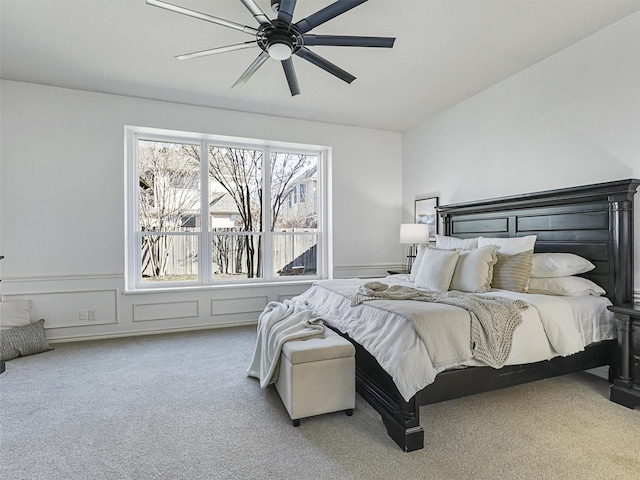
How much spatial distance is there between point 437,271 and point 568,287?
97cm

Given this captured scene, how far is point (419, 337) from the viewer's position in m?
1.97

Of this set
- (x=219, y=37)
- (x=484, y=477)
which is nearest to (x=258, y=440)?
(x=484, y=477)

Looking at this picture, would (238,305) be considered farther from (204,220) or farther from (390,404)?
(390,404)

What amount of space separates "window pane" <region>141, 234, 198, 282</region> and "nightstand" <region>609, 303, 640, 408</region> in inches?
175

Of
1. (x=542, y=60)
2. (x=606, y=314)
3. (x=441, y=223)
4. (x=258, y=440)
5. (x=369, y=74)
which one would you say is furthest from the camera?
(x=441, y=223)

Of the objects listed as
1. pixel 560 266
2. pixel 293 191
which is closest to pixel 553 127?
pixel 560 266

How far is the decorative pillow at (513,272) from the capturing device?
2.80m

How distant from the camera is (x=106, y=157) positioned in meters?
4.14

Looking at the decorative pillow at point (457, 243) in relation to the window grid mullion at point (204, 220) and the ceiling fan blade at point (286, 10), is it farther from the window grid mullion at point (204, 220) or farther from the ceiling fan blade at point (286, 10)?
the window grid mullion at point (204, 220)

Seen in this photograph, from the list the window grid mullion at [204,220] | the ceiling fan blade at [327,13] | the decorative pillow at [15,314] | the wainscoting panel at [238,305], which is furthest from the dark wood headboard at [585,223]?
the decorative pillow at [15,314]

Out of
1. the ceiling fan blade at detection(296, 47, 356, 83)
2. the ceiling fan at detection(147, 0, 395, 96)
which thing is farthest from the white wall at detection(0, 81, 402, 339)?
the ceiling fan blade at detection(296, 47, 356, 83)

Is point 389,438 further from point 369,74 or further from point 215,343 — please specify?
point 369,74

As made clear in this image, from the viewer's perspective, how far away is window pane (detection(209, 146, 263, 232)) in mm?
4852

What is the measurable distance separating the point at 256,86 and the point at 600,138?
3328mm
